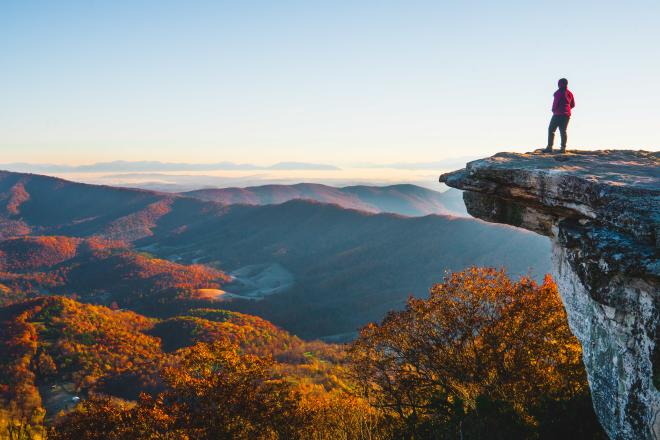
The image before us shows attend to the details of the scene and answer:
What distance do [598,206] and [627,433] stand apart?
216 inches

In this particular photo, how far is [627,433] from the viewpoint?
1029cm

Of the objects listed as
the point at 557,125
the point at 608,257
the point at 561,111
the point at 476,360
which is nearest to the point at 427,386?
the point at 476,360

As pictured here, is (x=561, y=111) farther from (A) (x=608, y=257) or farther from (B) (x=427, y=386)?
(B) (x=427, y=386)

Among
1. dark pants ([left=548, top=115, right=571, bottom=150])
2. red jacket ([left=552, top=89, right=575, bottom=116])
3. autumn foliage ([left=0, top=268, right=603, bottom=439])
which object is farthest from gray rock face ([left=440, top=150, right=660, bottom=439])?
autumn foliage ([left=0, top=268, right=603, bottom=439])

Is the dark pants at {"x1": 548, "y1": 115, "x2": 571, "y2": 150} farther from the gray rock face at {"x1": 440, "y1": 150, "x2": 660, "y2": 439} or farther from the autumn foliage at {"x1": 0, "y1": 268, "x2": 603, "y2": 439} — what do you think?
the autumn foliage at {"x1": 0, "y1": 268, "x2": 603, "y2": 439}

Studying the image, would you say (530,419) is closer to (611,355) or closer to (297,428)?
(611,355)

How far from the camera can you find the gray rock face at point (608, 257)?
9484 millimetres

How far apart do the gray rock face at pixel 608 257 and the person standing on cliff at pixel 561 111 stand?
7.27 ft

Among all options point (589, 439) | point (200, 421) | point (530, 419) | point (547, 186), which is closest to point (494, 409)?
point (530, 419)

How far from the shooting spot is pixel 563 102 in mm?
16391

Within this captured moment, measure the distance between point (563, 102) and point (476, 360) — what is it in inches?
431

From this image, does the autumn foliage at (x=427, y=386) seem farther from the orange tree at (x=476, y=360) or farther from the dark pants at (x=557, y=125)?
the dark pants at (x=557, y=125)

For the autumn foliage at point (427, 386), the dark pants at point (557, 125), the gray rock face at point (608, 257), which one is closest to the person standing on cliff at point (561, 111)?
the dark pants at point (557, 125)

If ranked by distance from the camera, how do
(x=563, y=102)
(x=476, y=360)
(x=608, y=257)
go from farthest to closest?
(x=476, y=360) → (x=563, y=102) → (x=608, y=257)
